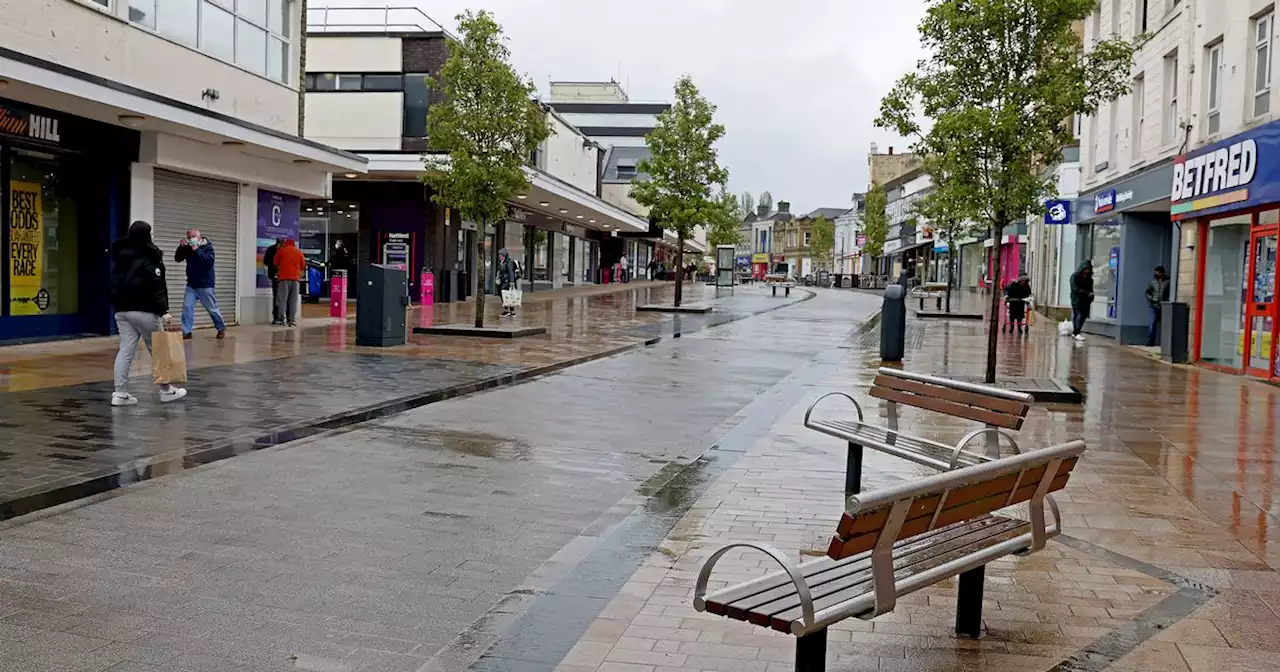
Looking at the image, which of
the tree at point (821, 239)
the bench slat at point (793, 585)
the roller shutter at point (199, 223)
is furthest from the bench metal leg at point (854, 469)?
the tree at point (821, 239)

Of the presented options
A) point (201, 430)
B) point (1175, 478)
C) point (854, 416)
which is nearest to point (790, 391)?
point (854, 416)

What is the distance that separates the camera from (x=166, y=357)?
10.4 m

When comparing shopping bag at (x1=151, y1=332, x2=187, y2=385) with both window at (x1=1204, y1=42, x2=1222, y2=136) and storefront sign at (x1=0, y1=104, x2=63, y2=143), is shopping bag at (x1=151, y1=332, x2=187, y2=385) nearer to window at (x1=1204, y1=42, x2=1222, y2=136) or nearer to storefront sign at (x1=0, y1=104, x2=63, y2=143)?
storefront sign at (x1=0, y1=104, x2=63, y2=143)

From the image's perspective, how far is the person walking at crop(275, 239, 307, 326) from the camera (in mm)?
20531

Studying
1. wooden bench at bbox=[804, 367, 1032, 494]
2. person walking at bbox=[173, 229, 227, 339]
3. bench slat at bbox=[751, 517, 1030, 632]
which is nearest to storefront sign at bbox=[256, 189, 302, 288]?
person walking at bbox=[173, 229, 227, 339]

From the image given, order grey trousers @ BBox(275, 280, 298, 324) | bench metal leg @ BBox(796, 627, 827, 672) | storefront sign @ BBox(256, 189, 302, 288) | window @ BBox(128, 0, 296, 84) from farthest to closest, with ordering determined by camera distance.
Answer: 1. storefront sign @ BBox(256, 189, 302, 288)
2. grey trousers @ BBox(275, 280, 298, 324)
3. window @ BBox(128, 0, 296, 84)
4. bench metal leg @ BBox(796, 627, 827, 672)

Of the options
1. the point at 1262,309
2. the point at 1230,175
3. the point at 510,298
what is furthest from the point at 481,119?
the point at 1262,309

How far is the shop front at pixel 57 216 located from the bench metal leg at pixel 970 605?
14.8 meters

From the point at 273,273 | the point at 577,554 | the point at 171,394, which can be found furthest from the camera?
the point at 273,273

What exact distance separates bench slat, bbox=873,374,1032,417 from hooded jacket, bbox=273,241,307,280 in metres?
15.0

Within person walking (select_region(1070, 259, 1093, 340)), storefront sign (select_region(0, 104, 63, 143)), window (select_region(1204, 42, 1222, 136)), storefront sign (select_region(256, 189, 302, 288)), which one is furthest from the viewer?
person walking (select_region(1070, 259, 1093, 340))

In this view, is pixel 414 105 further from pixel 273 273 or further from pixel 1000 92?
pixel 1000 92

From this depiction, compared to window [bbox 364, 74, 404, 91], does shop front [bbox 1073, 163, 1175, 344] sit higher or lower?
lower

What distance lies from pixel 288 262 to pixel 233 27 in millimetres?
4398
